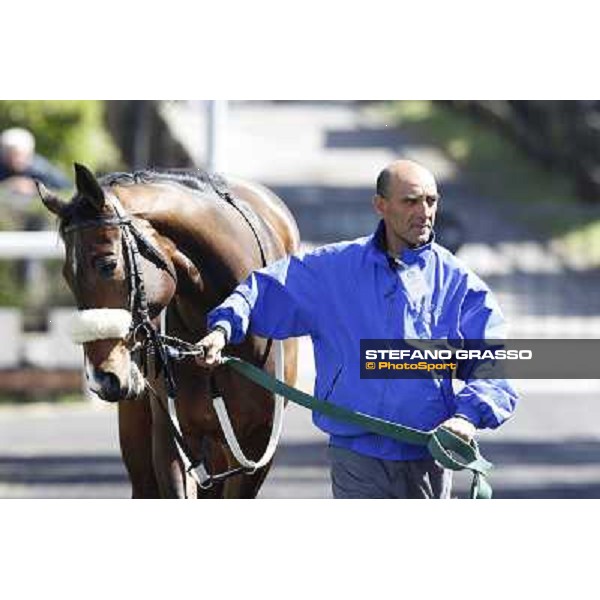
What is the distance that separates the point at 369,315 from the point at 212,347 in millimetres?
490

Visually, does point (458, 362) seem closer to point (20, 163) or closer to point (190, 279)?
point (190, 279)

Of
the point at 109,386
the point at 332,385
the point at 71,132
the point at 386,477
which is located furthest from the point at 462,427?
the point at 71,132

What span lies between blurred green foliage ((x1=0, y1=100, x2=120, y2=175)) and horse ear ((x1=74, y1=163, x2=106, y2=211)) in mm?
5942

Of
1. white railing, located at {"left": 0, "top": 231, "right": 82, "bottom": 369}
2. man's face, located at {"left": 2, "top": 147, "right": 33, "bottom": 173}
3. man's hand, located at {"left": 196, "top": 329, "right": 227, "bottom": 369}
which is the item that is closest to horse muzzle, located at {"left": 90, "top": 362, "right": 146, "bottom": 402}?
man's hand, located at {"left": 196, "top": 329, "right": 227, "bottom": 369}

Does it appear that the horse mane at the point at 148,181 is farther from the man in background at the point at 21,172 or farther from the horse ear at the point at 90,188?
the man in background at the point at 21,172

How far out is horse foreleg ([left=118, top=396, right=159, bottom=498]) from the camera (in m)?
6.96

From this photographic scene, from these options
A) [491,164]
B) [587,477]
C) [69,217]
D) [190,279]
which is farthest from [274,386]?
[491,164]

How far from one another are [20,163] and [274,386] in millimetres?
2124

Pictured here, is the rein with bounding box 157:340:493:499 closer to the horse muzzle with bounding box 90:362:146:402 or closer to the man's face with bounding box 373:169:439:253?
the horse muzzle with bounding box 90:362:146:402

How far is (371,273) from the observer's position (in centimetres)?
611

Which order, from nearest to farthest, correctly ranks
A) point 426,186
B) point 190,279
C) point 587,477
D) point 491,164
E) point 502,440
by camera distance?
point 426,186
point 190,279
point 587,477
point 502,440
point 491,164

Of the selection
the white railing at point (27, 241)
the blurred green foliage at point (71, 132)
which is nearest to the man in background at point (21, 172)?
the white railing at point (27, 241)

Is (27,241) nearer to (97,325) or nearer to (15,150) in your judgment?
(15,150)

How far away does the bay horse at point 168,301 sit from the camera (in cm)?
601
